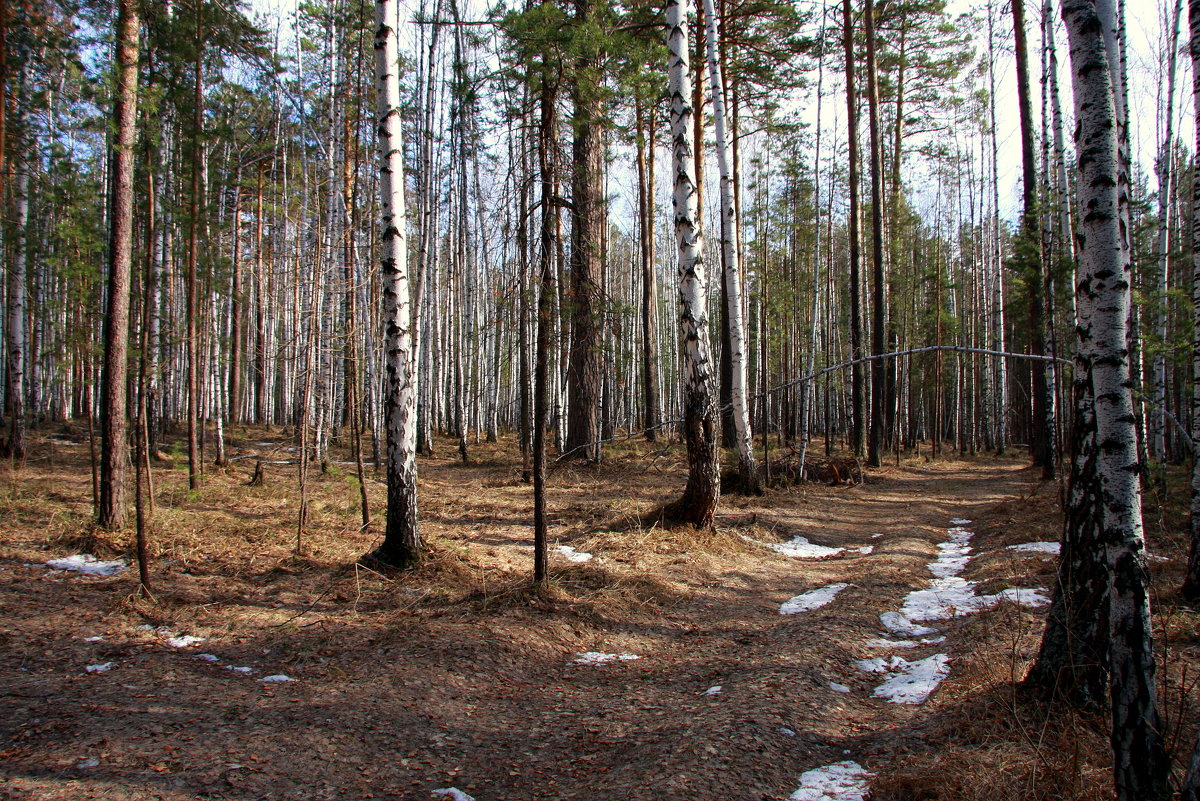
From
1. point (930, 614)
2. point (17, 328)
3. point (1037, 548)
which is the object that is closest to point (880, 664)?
point (930, 614)

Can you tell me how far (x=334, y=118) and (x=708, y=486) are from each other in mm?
11388

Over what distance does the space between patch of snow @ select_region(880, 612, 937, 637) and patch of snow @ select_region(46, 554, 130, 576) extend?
23.6 feet

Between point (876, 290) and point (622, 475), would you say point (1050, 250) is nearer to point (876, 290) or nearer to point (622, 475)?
point (876, 290)

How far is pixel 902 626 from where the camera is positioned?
534 cm

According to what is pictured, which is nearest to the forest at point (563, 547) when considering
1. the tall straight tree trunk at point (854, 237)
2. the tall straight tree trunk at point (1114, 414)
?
the tall straight tree trunk at point (1114, 414)

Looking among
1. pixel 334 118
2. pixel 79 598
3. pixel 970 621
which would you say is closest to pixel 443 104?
pixel 334 118

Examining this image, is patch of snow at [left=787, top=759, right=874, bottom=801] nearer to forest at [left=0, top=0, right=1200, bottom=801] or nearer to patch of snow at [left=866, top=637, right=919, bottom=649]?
forest at [left=0, top=0, right=1200, bottom=801]

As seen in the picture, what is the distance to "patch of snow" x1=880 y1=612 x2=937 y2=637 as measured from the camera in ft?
17.0

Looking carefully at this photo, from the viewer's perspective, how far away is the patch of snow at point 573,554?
7.29 meters

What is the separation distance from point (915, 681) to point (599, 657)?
2262 millimetres

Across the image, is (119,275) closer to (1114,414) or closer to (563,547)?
(563,547)

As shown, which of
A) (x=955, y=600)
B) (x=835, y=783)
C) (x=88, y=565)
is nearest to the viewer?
(x=835, y=783)

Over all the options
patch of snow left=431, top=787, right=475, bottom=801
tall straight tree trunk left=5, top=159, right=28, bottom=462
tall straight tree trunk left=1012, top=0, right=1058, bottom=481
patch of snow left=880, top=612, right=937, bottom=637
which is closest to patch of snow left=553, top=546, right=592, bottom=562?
patch of snow left=880, top=612, right=937, bottom=637

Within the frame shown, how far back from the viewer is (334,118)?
44.4ft
